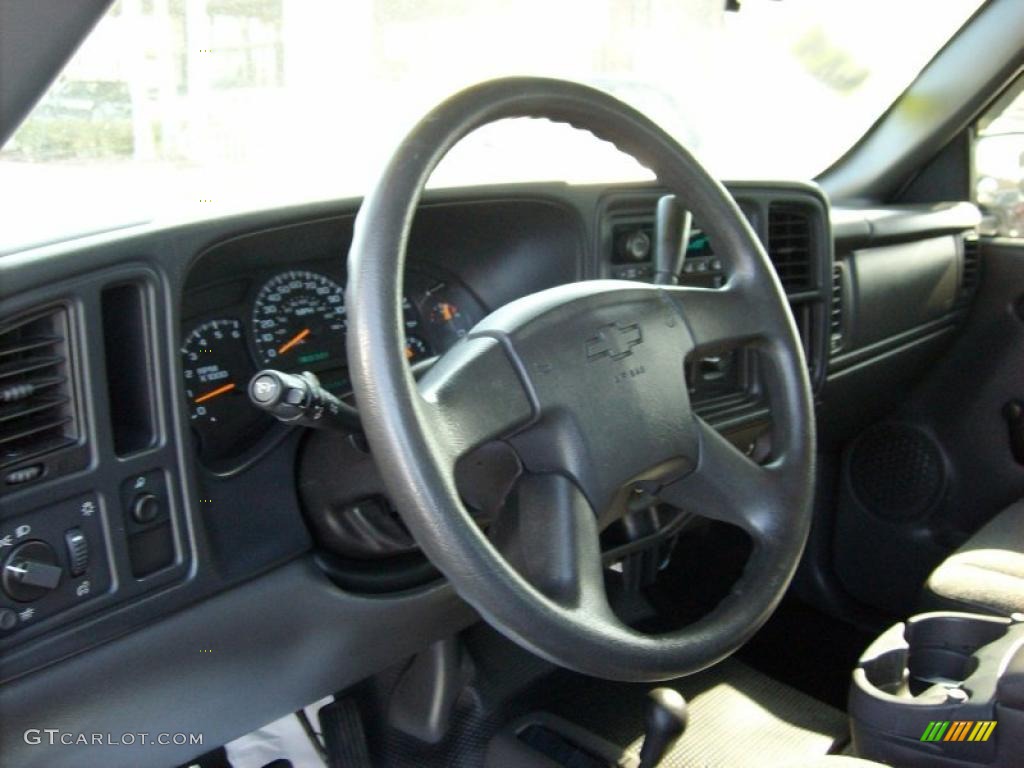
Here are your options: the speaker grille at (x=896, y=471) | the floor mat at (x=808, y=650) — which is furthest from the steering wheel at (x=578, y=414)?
the speaker grille at (x=896, y=471)

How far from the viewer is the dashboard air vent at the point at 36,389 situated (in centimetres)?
103

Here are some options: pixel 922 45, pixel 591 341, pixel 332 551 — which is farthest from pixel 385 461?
pixel 922 45

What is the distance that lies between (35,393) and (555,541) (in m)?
0.50

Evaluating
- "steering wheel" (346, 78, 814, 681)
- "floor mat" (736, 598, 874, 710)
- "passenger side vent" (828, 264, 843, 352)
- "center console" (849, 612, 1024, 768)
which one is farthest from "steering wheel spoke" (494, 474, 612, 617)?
"floor mat" (736, 598, 874, 710)

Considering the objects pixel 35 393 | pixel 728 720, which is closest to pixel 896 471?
pixel 728 720

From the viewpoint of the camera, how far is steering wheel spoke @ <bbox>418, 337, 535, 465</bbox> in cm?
97

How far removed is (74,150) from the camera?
121 centimetres

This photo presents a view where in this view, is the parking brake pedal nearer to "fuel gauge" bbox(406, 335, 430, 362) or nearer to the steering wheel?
"fuel gauge" bbox(406, 335, 430, 362)

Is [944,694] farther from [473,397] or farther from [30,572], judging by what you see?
[30,572]

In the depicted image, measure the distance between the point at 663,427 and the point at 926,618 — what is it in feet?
2.17

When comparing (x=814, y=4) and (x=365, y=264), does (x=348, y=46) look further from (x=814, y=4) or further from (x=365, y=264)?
(x=814, y=4)

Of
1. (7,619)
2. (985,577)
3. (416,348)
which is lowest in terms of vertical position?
(985,577)

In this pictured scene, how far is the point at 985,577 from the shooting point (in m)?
1.75

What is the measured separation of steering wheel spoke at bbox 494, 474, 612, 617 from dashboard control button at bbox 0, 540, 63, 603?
0.42m
